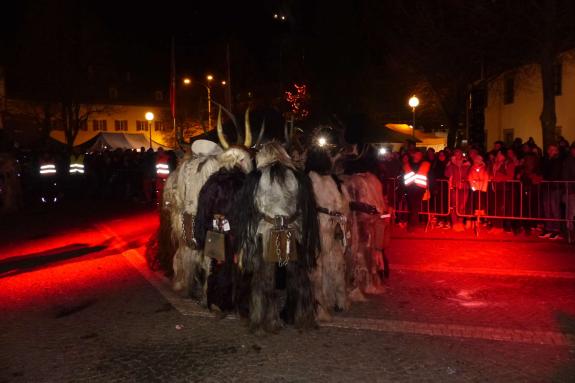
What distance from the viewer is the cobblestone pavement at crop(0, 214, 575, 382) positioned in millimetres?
5477

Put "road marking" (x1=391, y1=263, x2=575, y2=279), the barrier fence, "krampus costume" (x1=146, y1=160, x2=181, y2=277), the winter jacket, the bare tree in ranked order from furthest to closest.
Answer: the bare tree, the winter jacket, the barrier fence, "road marking" (x1=391, y1=263, x2=575, y2=279), "krampus costume" (x1=146, y1=160, x2=181, y2=277)

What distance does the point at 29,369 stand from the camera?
5.64 m

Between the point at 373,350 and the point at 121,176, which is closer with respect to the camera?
the point at 373,350

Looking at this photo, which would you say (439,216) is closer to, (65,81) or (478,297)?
(478,297)

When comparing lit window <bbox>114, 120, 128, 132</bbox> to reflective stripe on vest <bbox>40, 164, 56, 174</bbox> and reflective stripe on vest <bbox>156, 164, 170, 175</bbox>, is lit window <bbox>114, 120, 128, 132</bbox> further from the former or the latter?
reflective stripe on vest <bbox>156, 164, 170, 175</bbox>

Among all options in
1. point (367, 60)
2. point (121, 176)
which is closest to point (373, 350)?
point (121, 176)

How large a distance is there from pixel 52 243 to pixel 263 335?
26.7 ft

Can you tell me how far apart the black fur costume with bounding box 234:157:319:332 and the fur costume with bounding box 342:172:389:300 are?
4.05 feet

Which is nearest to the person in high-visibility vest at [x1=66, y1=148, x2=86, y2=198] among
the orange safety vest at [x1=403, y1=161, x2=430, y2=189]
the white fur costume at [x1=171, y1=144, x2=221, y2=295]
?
the orange safety vest at [x1=403, y1=161, x2=430, y2=189]

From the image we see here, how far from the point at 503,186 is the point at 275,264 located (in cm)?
798

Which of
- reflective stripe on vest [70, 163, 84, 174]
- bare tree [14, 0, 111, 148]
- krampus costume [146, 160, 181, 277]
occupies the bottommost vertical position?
krampus costume [146, 160, 181, 277]

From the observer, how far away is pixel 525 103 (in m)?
31.6

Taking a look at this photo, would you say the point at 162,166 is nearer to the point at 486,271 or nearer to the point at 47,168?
the point at 47,168

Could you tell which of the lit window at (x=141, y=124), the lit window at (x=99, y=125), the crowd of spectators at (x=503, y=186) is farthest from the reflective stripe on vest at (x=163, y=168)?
the lit window at (x=141, y=124)
